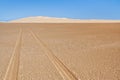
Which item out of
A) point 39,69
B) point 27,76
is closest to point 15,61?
point 39,69

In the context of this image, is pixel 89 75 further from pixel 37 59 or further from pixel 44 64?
pixel 37 59

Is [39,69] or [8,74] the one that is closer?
[8,74]

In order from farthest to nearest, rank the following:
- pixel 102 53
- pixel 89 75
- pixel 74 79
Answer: pixel 102 53
pixel 89 75
pixel 74 79

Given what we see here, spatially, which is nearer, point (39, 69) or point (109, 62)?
point (39, 69)

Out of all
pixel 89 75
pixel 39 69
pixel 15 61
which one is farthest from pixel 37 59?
pixel 89 75

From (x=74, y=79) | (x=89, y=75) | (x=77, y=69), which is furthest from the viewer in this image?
(x=77, y=69)

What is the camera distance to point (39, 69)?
974 cm

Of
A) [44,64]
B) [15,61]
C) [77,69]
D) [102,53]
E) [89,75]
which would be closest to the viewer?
[89,75]

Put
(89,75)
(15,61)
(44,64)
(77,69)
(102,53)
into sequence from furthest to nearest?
(102,53)
(15,61)
(44,64)
(77,69)
(89,75)

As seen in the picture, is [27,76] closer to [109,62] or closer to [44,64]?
[44,64]

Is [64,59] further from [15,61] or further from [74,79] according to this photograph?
[74,79]

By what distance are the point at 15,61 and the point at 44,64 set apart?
1433mm

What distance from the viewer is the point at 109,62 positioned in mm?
10992

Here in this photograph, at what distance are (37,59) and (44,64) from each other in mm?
1327
